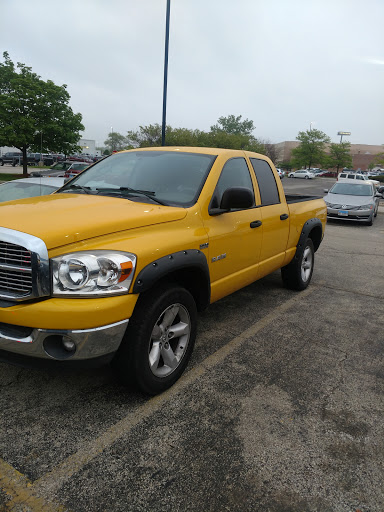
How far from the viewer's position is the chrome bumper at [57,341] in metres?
2.31

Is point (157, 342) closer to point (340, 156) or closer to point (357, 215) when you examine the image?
point (357, 215)

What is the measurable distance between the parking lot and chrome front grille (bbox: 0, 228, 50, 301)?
582mm

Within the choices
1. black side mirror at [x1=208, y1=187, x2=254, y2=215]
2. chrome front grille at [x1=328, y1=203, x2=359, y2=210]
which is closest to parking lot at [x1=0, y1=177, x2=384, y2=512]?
black side mirror at [x1=208, y1=187, x2=254, y2=215]

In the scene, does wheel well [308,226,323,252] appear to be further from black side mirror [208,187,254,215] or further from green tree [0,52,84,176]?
green tree [0,52,84,176]

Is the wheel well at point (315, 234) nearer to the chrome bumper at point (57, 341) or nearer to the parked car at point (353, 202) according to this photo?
the chrome bumper at point (57, 341)

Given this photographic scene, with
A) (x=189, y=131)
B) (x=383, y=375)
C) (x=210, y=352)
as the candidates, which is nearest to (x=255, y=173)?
(x=210, y=352)

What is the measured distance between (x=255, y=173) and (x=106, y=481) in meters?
3.28

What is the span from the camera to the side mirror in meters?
3.29

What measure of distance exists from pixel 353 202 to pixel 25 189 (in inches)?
440

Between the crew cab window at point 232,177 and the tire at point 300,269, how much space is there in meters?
1.63

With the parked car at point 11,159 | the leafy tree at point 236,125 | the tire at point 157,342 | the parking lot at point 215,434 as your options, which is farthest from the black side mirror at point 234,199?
the leafy tree at point 236,125

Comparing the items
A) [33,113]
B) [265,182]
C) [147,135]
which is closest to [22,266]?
[265,182]

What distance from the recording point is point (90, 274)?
92.7 inches

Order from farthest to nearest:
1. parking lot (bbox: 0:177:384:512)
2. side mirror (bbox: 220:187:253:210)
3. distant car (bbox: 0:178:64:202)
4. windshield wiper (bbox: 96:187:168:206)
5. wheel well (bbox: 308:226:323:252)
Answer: distant car (bbox: 0:178:64:202)
wheel well (bbox: 308:226:323:252)
windshield wiper (bbox: 96:187:168:206)
side mirror (bbox: 220:187:253:210)
parking lot (bbox: 0:177:384:512)
